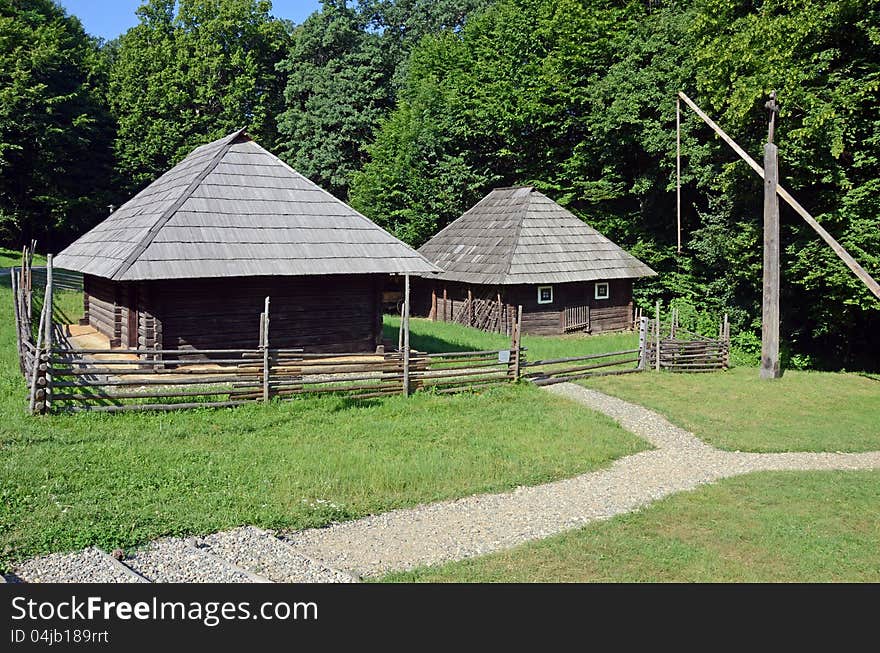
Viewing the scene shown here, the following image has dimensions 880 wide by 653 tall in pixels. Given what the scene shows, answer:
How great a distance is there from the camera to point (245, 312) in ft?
54.4

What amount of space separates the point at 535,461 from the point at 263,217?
9.23 m

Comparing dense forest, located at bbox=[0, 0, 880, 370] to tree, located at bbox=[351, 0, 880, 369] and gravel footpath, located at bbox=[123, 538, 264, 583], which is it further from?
gravel footpath, located at bbox=[123, 538, 264, 583]

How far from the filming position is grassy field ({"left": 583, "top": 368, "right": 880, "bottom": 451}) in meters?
13.1

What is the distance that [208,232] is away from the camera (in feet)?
52.1

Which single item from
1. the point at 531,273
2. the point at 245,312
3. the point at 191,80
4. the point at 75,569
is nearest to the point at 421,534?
the point at 75,569

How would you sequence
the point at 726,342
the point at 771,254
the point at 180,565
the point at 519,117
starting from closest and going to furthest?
the point at 180,565
the point at 771,254
the point at 726,342
the point at 519,117

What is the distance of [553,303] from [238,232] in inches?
505

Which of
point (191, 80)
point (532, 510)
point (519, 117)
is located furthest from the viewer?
point (191, 80)

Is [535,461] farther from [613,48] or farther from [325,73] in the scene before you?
[325,73]

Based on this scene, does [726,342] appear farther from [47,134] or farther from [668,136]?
[47,134]

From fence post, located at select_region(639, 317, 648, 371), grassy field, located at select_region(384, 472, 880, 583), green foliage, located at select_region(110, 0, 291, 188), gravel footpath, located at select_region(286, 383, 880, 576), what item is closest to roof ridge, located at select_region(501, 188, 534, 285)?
fence post, located at select_region(639, 317, 648, 371)

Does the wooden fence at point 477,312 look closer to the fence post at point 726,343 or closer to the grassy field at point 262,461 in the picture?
the fence post at point 726,343

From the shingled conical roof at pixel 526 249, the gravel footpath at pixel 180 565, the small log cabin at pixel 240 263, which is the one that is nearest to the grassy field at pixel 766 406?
the small log cabin at pixel 240 263
